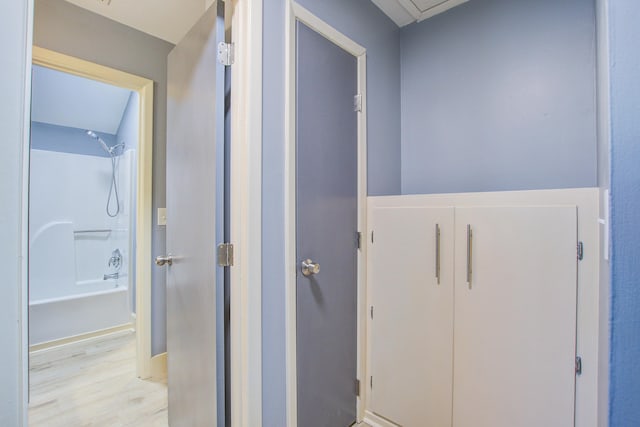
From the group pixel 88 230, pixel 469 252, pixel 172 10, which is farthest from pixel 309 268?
pixel 88 230

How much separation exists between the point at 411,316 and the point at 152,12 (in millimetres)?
2392

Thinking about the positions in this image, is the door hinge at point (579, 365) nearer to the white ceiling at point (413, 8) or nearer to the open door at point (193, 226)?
the open door at point (193, 226)

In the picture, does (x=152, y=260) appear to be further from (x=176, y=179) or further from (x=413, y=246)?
(x=413, y=246)

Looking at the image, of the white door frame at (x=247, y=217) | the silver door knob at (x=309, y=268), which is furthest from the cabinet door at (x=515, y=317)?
the white door frame at (x=247, y=217)

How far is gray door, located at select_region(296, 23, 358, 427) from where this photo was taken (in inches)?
50.2

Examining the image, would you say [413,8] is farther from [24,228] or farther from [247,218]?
[24,228]

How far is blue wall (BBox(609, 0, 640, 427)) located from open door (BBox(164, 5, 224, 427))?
1.18 meters

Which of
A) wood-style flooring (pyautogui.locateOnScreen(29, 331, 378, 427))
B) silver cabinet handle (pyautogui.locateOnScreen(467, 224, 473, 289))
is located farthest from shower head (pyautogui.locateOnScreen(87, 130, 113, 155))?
silver cabinet handle (pyautogui.locateOnScreen(467, 224, 473, 289))

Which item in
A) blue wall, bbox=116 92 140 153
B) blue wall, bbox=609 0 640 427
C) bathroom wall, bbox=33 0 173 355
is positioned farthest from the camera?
blue wall, bbox=116 92 140 153

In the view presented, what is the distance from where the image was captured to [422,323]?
139 centimetres

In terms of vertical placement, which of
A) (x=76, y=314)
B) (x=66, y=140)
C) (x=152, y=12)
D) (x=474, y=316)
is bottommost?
(x=76, y=314)

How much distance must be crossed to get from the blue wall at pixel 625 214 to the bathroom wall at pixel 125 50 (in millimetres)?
2389

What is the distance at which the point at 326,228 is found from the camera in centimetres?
139

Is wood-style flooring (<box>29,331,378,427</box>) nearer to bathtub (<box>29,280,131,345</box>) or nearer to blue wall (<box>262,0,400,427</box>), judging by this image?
bathtub (<box>29,280,131,345</box>)
